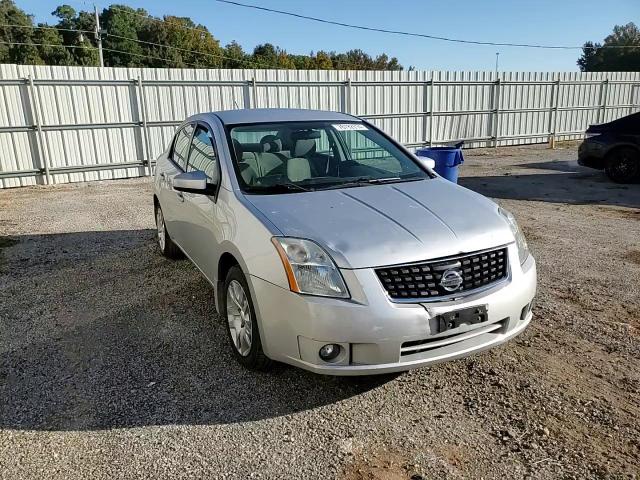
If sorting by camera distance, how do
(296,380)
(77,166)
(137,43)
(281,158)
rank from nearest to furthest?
(296,380) < (281,158) < (77,166) < (137,43)

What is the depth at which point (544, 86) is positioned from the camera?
691 inches

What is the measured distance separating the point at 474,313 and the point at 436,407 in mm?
605

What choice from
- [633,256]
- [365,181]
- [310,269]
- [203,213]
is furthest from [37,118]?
[633,256]

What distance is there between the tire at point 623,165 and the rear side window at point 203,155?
30.4 ft

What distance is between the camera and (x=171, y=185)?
482 cm

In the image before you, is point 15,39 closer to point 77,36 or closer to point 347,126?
point 77,36

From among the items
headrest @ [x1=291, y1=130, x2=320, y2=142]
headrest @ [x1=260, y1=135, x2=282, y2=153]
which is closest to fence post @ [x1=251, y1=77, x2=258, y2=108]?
headrest @ [x1=291, y1=130, x2=320, y2=142]

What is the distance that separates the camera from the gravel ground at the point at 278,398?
97.7 inches

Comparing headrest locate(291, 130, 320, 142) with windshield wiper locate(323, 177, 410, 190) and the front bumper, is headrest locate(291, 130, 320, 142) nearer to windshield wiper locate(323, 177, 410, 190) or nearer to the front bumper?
windshield wiper locate(323, 177, 410, 190)

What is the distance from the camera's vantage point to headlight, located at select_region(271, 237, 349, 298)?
2.63 m

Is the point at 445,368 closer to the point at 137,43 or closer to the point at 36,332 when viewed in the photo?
the point at 36,332

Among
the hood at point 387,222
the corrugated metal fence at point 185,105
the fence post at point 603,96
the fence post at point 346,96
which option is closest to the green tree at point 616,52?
the fence post at point 603,96

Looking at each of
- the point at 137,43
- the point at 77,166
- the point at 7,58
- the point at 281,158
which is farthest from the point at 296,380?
the point at 137,43

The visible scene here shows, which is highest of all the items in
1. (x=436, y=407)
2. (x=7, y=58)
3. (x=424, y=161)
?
(x=7, y=58)
